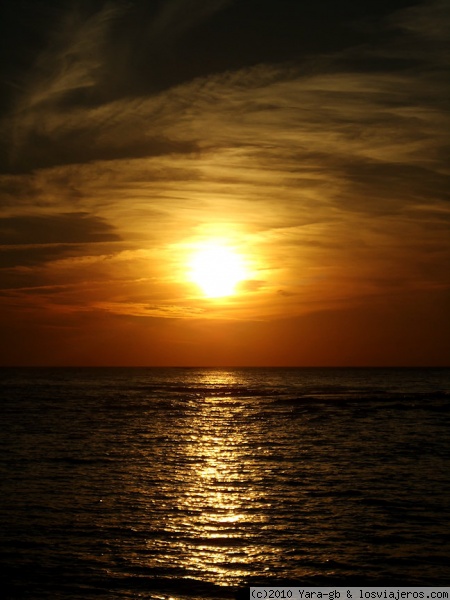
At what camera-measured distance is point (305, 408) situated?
84.2 m

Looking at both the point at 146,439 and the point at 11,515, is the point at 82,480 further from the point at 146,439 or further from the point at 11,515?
the point at 146,439

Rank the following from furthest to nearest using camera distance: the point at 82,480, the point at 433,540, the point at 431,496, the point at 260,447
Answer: the point at 260,447 → the point at 82,480 → the point at 431,496 → the point at 433,540

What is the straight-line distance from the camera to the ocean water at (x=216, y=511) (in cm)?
1847

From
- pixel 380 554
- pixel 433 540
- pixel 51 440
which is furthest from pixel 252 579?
pixel 51 440

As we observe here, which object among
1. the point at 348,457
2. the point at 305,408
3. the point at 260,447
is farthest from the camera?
the point at 305,408

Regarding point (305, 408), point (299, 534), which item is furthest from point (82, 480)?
point (305, 408)

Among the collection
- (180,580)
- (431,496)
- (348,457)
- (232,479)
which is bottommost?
(180,580)

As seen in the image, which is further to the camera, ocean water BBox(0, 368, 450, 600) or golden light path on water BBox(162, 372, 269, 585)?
golden light path on water BBox(162, 372, 269, 585)

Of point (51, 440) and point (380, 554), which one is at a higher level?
point (51, 440)

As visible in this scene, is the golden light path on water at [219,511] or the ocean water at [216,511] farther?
the golden light path on water at [219,511]

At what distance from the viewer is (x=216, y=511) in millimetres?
26125

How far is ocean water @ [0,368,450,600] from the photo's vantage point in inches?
727

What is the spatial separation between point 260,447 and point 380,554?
26.9 meters

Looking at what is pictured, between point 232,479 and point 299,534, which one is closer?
point 299,534
